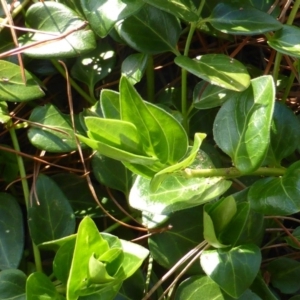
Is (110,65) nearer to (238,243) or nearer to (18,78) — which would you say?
(18,78)

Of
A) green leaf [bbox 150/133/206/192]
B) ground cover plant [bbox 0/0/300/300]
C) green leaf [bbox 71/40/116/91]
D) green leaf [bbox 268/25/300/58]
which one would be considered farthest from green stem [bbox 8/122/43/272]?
green leaf [bbox 268/25/300/58]

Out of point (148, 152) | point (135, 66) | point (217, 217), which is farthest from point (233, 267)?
point (135, 66)

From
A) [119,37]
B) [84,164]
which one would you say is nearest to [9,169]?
[84,164]

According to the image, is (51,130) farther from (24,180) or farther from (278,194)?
(278,194)

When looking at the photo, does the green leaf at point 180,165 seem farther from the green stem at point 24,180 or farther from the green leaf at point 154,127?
the green stem at point 24,180

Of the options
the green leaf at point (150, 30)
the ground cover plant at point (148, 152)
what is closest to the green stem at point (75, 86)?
the ground cover plant at point (148, 152)
